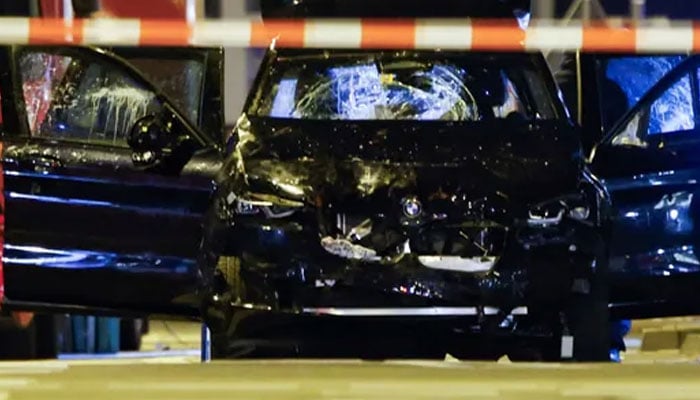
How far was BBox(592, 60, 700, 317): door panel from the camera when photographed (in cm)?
553

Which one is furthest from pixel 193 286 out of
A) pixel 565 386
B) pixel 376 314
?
pixel 565 386

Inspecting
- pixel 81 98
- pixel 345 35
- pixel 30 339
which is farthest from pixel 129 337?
pixel 345 35

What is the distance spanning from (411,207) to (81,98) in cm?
198

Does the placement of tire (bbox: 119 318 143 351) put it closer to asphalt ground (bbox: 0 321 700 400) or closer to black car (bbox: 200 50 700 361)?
black car (bbox: 200 50 700 361)

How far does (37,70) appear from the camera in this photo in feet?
19.7

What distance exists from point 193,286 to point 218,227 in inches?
30.4

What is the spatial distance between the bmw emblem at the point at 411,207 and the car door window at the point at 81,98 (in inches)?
63.3

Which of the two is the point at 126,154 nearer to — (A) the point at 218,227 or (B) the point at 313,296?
(A) the point at 218,227

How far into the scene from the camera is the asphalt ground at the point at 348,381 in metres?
3.32

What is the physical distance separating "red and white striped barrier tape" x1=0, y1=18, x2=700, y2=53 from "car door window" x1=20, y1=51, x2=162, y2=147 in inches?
41.1

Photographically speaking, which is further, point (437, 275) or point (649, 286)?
point (649, 286)

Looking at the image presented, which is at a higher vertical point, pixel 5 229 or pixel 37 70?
pixel 37 70

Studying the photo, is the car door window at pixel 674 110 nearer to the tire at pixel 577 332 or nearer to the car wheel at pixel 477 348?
the tire at pixel 577 332

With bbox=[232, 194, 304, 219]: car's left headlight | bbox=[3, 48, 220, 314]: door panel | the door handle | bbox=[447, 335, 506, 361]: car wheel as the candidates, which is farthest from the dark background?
bbox=[232, 194, 304, 219]: car's left headlight
